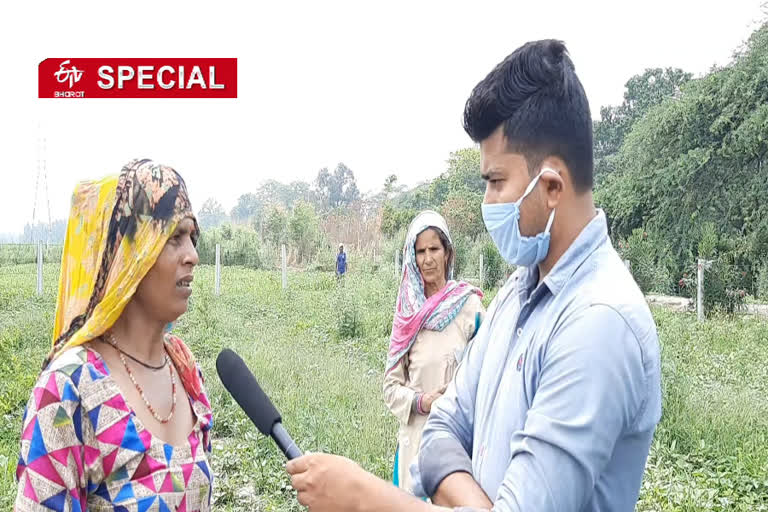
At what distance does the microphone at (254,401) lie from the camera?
1.38 m

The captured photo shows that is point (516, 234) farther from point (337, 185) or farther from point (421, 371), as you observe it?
point (337, 185)

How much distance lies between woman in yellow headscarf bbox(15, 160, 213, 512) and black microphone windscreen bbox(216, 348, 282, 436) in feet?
0.73

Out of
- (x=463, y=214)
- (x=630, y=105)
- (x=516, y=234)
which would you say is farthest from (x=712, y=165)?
(x=630, y=105)

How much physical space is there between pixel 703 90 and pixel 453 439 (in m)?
15.1

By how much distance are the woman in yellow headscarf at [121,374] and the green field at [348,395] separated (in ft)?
8.16

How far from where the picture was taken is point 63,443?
152cm

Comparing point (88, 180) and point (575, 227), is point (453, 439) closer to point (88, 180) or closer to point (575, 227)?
point (575, 227)

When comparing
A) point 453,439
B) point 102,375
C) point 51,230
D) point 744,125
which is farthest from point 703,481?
point 51,230

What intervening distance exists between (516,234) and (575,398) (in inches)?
14.6

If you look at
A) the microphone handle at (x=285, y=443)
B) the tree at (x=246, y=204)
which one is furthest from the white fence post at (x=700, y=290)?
the tree at (x=246, y=204)

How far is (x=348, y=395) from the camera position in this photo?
6.06 metres

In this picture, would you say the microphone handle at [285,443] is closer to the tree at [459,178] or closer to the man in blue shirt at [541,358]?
the man in blue shirt at [541,358]

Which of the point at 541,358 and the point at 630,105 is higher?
the point at 630,105

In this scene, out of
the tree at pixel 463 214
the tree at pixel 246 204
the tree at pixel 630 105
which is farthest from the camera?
the tree at pixel 246 204
